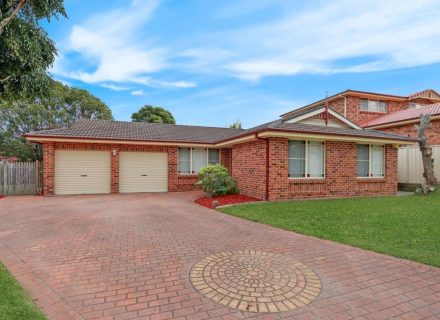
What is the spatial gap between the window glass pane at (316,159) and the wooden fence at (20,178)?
42.9 ft

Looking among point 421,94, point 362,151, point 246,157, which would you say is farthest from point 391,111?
point 246,157

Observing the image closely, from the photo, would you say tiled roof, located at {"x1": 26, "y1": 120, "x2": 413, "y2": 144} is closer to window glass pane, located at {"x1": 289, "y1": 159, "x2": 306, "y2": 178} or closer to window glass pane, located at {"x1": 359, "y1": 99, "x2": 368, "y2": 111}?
window glass pane, located at {"x1": 289, "y1": 159, "x2": 306, "y2": 178}

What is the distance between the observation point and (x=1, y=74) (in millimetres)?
4891

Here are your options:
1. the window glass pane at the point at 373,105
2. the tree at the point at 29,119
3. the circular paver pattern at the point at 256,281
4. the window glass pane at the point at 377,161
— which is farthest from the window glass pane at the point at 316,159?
the tree at the point at 29,119

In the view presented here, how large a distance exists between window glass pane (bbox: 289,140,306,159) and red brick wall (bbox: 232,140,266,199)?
3.86 ft

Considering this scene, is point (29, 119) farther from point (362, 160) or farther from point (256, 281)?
point (256, 281)

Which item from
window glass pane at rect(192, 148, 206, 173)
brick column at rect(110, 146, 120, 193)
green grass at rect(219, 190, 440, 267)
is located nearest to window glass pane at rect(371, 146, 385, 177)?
green grass at rect(219, 190, 440, 267)

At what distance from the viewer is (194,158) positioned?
15.0 meters

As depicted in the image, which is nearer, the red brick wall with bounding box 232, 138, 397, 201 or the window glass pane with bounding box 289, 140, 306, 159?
the red brick wall with bounding box 232, 138, 397, 201

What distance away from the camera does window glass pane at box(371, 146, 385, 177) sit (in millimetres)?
11867

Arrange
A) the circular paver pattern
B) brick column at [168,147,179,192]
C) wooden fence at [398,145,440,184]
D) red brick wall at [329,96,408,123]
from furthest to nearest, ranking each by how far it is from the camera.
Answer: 1. red brick wall at [329,96,408,123]
2. brick column at [168,147,179,192]
3. wooden fence at [398,145,440,184]
4. the circular paver pattern

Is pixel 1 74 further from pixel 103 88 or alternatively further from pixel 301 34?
pixel 103 88

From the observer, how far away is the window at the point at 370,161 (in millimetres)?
11602

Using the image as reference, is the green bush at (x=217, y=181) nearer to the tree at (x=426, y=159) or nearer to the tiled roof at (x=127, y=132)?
the tiled roof at (x=127, y=132)
